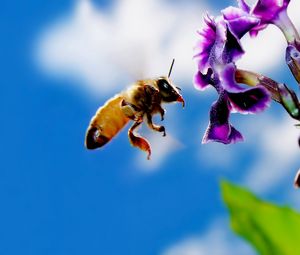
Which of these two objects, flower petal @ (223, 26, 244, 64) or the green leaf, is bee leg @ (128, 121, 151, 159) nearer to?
flower petal @ (223, 26, 244, 64)

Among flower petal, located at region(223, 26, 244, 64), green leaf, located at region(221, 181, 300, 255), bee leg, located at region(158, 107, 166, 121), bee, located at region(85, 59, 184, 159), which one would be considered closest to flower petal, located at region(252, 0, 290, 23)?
flower petal, located at region(223, 26, 244, 64)

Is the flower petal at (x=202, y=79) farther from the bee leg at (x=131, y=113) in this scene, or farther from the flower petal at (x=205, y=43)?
the bee leg at (x=131, y=113)

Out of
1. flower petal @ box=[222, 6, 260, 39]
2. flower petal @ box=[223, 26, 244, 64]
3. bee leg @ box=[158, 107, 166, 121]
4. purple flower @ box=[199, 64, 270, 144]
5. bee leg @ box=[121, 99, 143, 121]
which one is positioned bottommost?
purple flower @ box=[199, 64, 270, 144]

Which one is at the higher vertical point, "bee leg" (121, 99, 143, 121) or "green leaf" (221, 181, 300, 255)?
"bee leg" (121, 99, 143, 121)

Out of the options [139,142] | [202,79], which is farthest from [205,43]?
[139,142]

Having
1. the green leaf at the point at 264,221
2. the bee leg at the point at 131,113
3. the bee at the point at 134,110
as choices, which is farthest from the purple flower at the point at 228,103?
the green leaf at the point at 264,221

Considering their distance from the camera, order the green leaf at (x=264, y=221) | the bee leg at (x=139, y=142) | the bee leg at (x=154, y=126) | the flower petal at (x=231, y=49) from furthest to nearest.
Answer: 1. the bee leg at (x=154, y=126)
2. the bee leg at (x=139, y=142)
3. the flower petal at (x=231, y=49)
4. the green leaf at (x=264, y=221)
